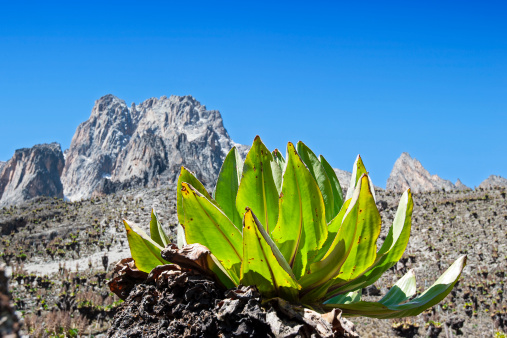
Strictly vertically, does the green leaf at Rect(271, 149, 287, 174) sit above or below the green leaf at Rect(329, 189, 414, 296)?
above

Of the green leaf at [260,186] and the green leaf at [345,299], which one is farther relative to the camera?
the green leaf at [345,299]

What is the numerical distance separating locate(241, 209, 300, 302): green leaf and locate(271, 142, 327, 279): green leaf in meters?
0.19

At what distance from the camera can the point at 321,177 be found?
1.92m

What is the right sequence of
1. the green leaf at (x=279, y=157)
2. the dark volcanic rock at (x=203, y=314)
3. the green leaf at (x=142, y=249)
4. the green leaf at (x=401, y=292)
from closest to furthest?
the dark volcanic rock at (x=203, y=314) < the green leaf at (x=142, y=249) < the green leaf at (x=401, y=292) < the green leaf at (x=279, y=157)

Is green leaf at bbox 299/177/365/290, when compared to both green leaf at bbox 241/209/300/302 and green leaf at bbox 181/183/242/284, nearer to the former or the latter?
green leaf at bbox 241/209/300/302

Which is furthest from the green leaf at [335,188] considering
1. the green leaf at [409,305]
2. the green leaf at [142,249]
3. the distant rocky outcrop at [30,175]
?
the distant rocky outcrop at [30,175]

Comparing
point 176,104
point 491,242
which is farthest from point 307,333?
point 176,104

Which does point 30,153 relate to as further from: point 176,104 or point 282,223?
point 282,223

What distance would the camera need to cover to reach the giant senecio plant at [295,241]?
137 centimetres

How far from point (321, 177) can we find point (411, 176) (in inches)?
3515

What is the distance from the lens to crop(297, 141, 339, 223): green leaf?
6.18 ft

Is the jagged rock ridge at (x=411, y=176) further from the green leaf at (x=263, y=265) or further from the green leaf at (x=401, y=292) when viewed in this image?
the green leaf at (x=263, y=265)

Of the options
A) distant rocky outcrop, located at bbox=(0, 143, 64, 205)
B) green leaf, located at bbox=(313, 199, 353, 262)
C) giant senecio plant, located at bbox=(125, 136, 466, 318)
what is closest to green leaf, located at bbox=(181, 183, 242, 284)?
giant senecio plant, located at bbox=(125, 136, 466, 318)

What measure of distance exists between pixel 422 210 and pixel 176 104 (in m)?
128
